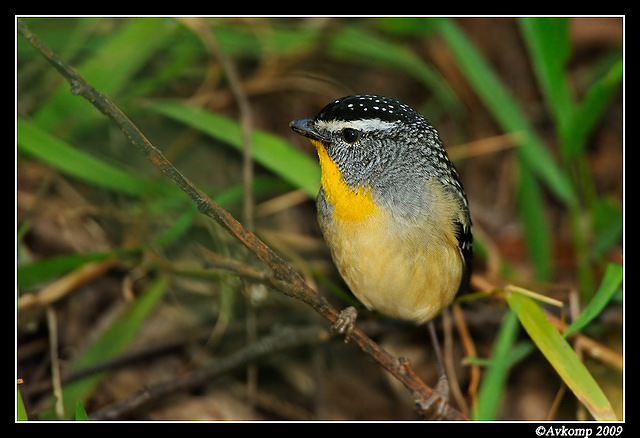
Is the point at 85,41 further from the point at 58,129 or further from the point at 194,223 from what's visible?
the point at 194,223

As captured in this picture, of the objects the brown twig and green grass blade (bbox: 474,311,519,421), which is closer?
the brown twig

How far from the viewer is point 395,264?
10.3 ft

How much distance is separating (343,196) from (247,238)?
2.46ft

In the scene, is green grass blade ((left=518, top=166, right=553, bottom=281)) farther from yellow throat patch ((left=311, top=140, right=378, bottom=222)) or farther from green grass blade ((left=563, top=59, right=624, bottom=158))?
yellow throat patch ((left=311, top=140, right=378, bottom=222))

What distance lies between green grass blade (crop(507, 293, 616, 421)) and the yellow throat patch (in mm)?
977

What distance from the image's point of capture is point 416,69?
4879mm

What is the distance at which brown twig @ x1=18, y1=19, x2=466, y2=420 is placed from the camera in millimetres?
2336

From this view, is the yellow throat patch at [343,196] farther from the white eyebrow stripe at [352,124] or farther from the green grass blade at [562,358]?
the green grass blade at [562,358]

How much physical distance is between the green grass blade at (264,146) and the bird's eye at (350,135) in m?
0.89

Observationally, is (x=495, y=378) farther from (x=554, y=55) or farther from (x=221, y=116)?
(x=221, y=116)

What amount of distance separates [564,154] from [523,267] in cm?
108

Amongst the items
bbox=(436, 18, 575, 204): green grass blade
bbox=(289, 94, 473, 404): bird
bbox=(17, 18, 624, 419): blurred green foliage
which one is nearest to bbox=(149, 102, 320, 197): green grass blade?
bbox=(17, 18, 624, 419): blurred green foliage

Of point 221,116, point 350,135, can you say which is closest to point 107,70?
point 221,116

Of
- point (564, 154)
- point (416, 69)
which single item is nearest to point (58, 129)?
point (416, 69)
